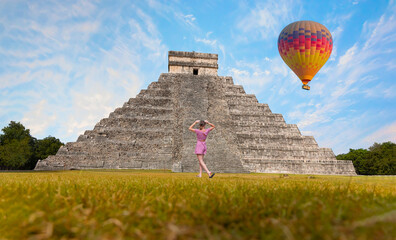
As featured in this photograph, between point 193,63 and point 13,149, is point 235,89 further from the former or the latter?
point 13,149

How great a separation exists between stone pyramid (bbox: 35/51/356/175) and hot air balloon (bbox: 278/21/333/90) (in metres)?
5.71

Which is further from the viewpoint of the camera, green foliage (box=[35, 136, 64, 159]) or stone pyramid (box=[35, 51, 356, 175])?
green foliage (box=[35, 136, 64, 159])

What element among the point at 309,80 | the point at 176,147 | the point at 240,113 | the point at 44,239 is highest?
the point at 309,80

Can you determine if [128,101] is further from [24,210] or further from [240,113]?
[24,210]

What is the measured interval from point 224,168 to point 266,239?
15.9 metres

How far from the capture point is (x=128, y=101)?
2586cm

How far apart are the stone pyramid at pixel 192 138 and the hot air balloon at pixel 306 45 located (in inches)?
225

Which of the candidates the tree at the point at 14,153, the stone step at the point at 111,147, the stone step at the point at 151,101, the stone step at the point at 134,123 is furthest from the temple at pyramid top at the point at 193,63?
the tree at the point at 14,153

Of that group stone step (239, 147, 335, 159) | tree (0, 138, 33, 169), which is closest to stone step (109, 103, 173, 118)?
stone step (239, 147, 335, 159)

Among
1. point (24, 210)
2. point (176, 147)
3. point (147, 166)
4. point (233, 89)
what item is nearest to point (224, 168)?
point (176, 147)

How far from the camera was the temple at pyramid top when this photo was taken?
31016 mm

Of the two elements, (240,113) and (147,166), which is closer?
(147,166)

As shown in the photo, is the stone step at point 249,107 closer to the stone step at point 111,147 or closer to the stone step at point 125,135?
the stone step at point 125,135

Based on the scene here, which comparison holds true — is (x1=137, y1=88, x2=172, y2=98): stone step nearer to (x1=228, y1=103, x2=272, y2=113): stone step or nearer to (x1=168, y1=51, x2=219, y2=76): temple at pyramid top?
(x1=168, y1=51, x2=219, y2=76): temple at pyramid top
